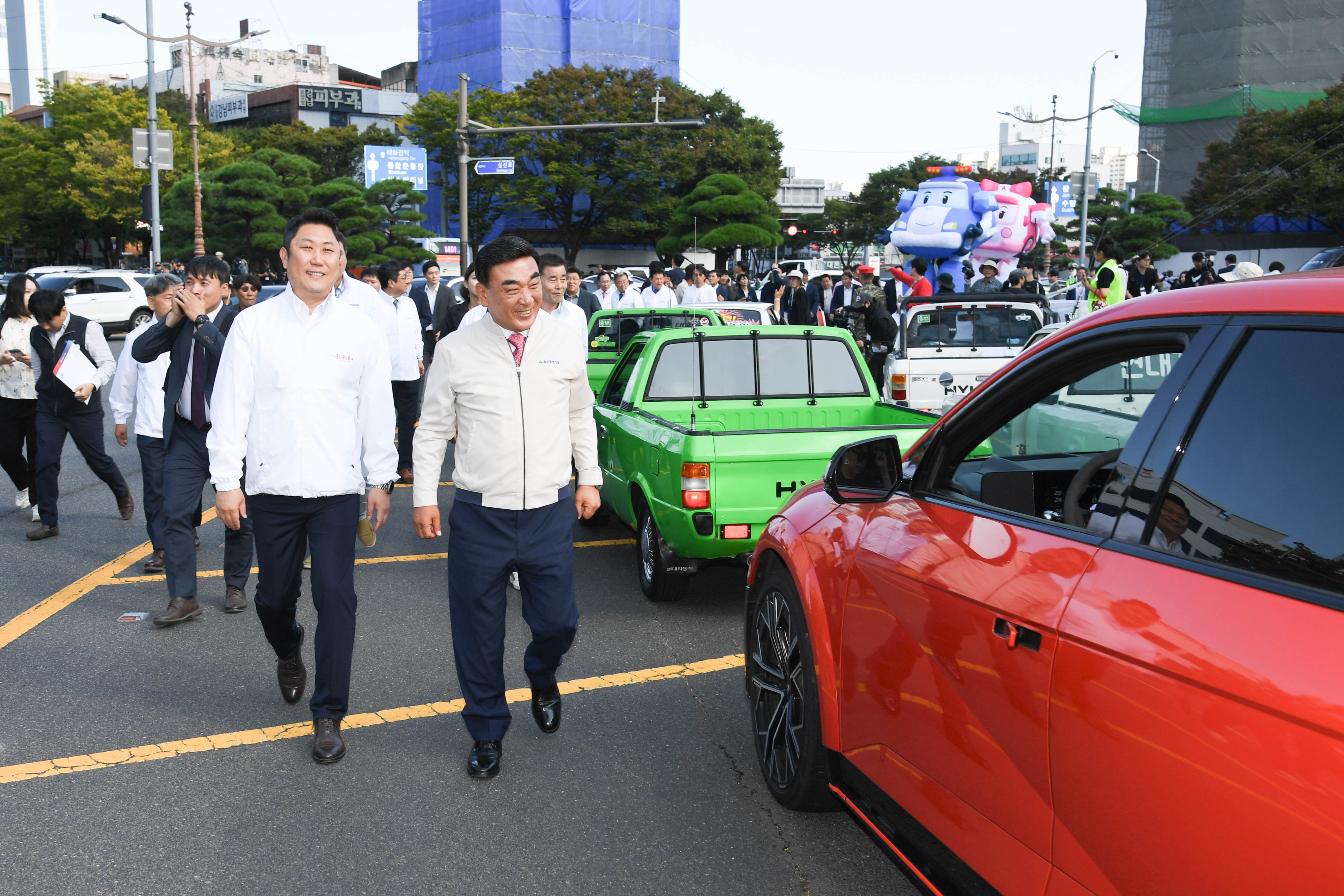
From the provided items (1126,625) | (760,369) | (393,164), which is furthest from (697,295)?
(393,164)

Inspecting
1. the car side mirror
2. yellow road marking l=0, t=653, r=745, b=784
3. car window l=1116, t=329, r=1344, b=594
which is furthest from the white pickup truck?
car window l=1116, t=329, r=1344, b=594

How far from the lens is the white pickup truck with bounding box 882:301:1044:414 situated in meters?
11.5

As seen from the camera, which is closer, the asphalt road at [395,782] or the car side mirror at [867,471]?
the car side mirror at [867,471]

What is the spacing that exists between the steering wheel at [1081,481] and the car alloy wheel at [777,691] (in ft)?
3.54

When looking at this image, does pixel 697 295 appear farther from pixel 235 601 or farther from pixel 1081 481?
pixel 1081 481

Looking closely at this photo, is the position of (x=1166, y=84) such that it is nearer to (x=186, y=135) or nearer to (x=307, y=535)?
(x=186, y=135)

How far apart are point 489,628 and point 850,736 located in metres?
1.47

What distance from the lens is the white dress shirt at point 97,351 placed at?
25.3 feet

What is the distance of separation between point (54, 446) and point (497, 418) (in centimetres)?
561

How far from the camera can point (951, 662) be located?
2.52 metres

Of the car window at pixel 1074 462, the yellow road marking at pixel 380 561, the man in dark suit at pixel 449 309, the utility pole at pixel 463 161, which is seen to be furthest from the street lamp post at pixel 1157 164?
the car window at pixel 1074 462

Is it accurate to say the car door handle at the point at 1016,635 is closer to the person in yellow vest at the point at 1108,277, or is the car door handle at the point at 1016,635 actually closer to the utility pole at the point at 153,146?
the person in yellow vest at the point at 1108,277

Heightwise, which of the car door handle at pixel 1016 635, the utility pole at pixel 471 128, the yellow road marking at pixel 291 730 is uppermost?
the utility pole at pixel 471 128

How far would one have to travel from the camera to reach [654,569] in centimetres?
638
